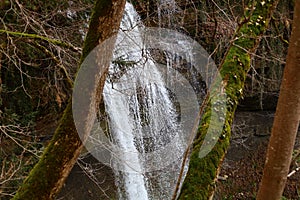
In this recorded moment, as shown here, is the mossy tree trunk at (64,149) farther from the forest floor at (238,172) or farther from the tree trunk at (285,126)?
the forest floor at (238,172)

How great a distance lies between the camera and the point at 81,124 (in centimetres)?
211

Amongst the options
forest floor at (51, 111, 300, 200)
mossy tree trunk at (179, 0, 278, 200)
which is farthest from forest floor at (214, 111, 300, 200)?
mossy tree trunk at (179, 0, 278, 200)

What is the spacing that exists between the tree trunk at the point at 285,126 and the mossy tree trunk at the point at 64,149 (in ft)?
3.92

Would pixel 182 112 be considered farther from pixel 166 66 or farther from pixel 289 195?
pixel 289 195

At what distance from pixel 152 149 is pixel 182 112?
1.12m

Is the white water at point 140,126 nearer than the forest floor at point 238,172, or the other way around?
the white water at point 140,126

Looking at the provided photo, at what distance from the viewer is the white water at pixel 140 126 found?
6.29 metres

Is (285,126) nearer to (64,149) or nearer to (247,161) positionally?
(64,149)

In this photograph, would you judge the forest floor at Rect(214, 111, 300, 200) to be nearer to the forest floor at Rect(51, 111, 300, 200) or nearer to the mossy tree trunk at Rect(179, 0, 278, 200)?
the forest floor at Rect(51, 111, 300, 200)

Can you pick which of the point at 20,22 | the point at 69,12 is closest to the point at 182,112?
the point at 69,12

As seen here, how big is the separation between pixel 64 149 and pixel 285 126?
1.31 meters

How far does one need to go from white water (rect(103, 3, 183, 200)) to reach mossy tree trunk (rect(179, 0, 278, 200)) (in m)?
2.88

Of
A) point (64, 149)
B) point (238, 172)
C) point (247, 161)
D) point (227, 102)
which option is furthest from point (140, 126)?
point (64, 149)

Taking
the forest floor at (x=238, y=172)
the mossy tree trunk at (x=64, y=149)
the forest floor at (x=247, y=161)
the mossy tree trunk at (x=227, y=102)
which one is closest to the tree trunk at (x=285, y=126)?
the mossy tree trunk at (x=227, y=102)
